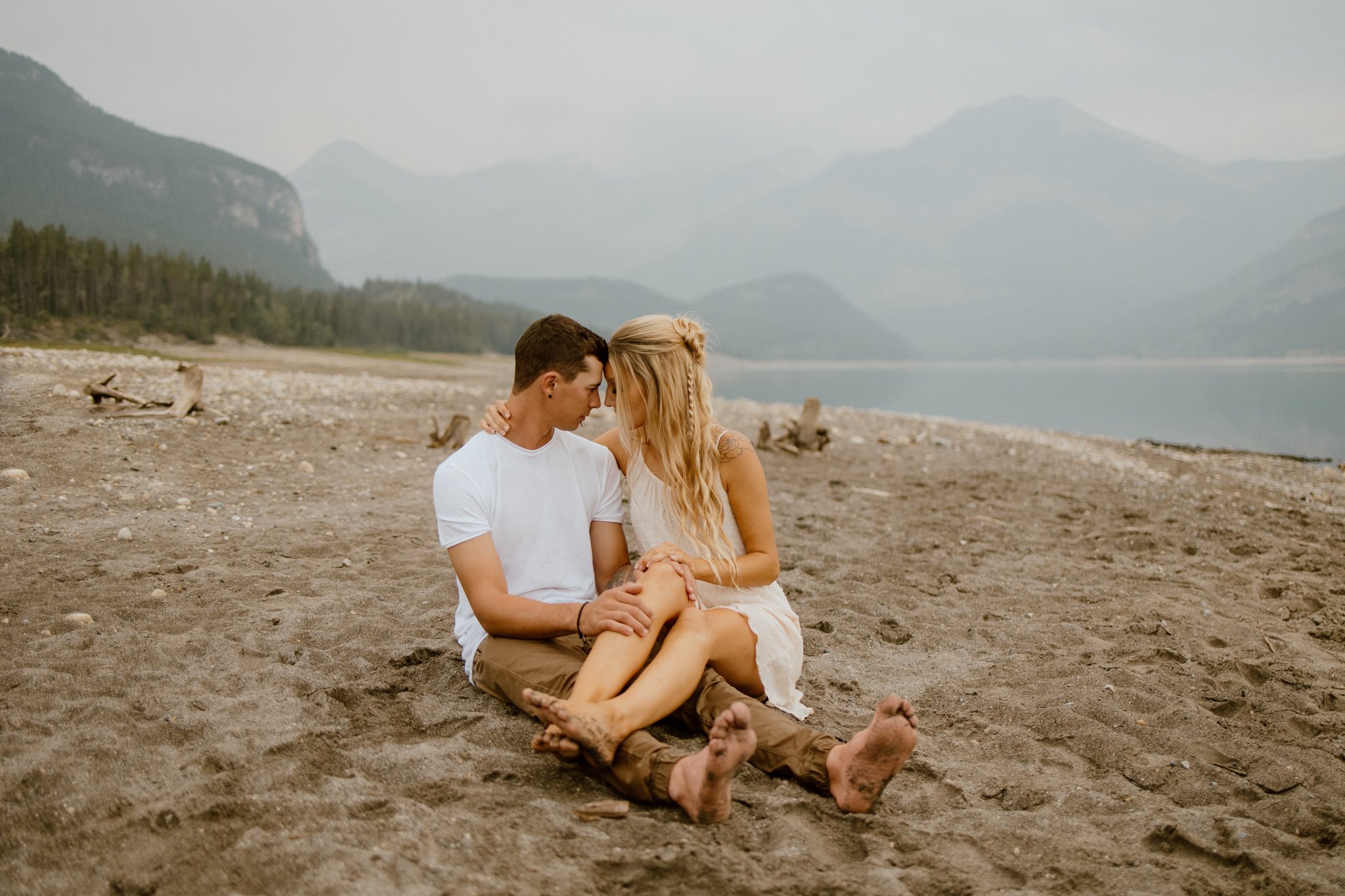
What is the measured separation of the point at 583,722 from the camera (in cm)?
258

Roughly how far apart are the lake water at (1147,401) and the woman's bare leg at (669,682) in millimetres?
1523

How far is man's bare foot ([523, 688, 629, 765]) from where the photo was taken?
257cm

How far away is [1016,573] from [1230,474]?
9756mm

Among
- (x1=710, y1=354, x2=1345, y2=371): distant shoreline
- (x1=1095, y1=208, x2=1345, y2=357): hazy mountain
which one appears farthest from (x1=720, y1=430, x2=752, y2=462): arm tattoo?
(x1=1095, y1=208, x2=1345, y2=357): hazy mountain

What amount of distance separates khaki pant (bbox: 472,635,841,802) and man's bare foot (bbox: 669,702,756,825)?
0.07 metres

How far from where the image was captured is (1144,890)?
236 centimetres

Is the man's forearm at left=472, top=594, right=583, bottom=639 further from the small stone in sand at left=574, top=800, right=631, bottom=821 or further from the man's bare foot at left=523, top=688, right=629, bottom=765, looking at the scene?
the small stone in sand at left=574, top=800, right=631, bottom=821

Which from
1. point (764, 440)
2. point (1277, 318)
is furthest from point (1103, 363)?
point (764, 440)

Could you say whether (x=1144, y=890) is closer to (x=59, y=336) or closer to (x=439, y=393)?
(x=439, y=393)

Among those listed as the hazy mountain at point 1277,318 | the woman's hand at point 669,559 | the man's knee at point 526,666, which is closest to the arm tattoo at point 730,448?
the woman's hand at point 669,559

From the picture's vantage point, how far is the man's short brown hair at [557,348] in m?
3.37

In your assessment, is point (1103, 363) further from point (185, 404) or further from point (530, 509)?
point (530, 509)

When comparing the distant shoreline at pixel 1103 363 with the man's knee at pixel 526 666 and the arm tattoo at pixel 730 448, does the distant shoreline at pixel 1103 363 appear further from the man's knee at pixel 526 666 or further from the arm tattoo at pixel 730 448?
the man's knee at pixel 526 666

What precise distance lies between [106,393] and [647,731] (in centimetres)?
900
